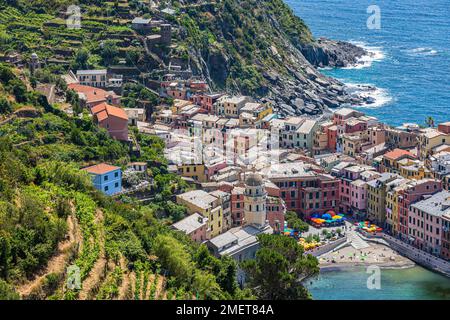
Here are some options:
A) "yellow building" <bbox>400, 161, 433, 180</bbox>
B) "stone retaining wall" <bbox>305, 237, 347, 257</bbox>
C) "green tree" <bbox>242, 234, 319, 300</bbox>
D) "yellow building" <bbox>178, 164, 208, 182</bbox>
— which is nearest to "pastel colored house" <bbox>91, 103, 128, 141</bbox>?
"yellow building" <bbox>178, 164, 208, 182</bbox>

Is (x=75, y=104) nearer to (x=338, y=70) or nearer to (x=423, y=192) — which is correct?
(x=423, y=192)

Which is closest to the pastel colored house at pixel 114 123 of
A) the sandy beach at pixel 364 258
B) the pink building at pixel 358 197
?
the pink building at pixel 358 197

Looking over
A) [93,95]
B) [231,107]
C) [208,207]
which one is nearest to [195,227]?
[208,207]

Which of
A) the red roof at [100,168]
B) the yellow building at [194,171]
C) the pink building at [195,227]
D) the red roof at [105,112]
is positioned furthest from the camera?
the red roof at [105,112]

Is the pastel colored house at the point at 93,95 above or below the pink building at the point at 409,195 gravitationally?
above

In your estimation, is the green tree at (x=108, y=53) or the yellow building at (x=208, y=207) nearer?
the yellow building at (x=208, y=207)

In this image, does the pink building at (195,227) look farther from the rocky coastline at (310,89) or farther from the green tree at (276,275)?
the rocky coastline at (310,89)
